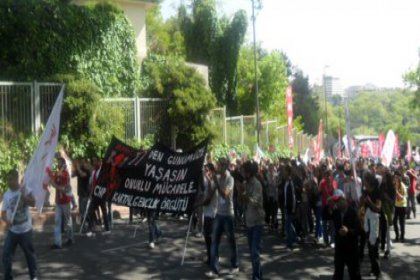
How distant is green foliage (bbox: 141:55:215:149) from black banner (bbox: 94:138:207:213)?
10401 mm

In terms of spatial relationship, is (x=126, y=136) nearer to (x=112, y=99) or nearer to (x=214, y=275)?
(x=112, y=99)

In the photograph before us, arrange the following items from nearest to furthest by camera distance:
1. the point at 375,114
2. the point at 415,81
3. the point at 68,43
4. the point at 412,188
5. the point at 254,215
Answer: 1. the point at 254,215
2. the point at 412,188
3. the point at 68,43
4. the point at 415,81
5. the point at 375,114

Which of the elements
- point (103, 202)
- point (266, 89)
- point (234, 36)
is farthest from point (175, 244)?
point (266, 89)

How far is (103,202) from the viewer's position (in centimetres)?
1341

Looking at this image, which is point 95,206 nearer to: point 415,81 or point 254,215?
point 254,215

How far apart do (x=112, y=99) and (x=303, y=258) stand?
10.8m

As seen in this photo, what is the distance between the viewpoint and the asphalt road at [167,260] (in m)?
10.3

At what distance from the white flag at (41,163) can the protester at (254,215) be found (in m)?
3.01

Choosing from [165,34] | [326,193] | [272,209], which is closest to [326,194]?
[326,193]

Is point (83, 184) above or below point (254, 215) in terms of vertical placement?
above

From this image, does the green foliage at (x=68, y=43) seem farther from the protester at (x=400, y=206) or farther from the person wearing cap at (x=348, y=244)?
the person wearing cap at (x=348, y=244)

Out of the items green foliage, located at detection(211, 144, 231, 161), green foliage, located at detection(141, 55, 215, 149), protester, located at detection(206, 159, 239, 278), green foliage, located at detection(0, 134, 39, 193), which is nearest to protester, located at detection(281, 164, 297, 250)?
protester, located at detection(206, 159, 239, 278)

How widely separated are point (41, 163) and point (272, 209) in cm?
821

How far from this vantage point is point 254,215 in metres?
9.34
